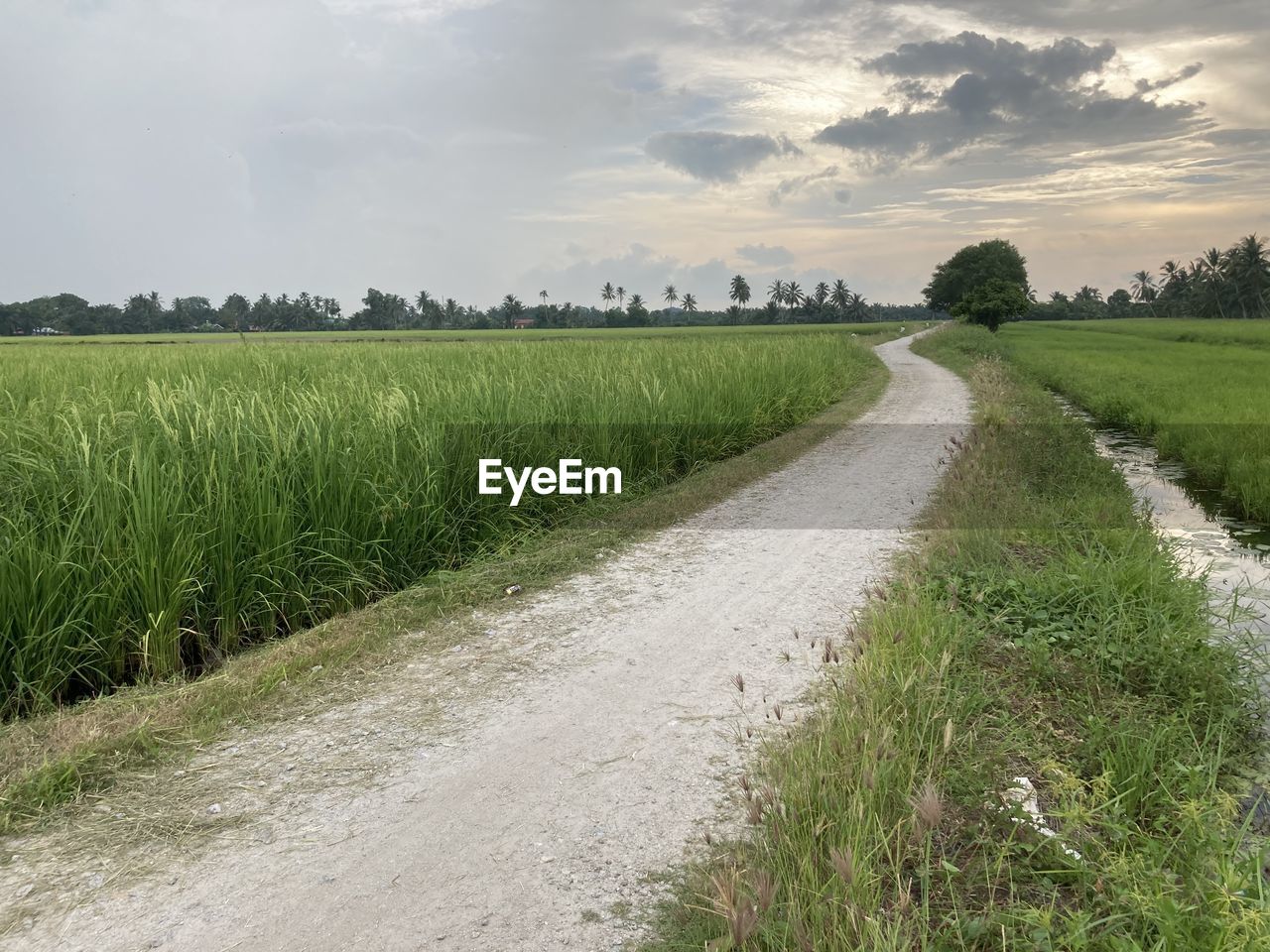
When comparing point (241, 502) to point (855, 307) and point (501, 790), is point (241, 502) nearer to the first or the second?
point (501, 790)

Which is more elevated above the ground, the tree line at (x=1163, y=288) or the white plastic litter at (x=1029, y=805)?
the tree line at (x=1163, y=288)

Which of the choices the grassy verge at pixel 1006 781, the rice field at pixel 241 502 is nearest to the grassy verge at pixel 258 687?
the rice field at pixel 241 502

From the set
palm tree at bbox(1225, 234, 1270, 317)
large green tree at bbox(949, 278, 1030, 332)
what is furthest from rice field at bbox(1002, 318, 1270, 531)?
palm tree at bbox(1225, 234, 1270, 317)

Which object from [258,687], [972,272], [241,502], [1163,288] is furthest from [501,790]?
[1163,288]

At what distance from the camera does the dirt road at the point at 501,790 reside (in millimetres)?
2355

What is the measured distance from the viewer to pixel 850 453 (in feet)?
33.2

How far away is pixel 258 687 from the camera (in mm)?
3855

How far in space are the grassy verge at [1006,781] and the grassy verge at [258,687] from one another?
2.29 metres

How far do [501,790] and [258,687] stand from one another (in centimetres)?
162

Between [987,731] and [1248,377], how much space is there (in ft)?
64.2

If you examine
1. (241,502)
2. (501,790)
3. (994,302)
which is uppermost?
(994,302)

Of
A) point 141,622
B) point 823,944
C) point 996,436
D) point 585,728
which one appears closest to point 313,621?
point 141,622

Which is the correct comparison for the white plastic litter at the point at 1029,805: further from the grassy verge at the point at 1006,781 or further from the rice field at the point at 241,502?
the rice field at the point at 241,502

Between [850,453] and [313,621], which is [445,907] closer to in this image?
[313,621]
